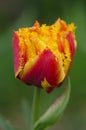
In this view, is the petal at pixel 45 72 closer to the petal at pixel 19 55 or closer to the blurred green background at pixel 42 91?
the petal at pixel 19 55

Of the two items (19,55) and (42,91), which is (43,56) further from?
(42,91)

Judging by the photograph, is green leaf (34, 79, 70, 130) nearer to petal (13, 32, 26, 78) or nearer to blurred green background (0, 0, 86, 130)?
petal (13, 32, 26, 78)

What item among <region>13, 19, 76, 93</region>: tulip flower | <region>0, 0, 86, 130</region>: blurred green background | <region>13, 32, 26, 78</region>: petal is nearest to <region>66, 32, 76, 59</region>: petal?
<region>13, 19, 76, 93</region>: tulip flower

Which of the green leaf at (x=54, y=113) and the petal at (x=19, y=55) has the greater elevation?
the petal at (x=19, y=55)

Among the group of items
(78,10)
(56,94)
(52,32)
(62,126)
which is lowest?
(62,126)

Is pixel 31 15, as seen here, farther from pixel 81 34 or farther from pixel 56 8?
pixel 81 34

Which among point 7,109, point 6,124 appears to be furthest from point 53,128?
point 6,124

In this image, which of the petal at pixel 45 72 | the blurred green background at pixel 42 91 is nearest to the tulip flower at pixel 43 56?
the petal at pixel 45 72

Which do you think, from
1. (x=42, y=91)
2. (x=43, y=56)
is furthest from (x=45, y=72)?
(x=42, y=91)
